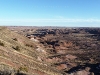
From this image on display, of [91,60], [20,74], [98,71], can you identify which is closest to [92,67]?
[98,71]

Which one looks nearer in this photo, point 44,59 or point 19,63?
point 19,63

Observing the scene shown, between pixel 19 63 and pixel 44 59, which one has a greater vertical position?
pixel 19 63

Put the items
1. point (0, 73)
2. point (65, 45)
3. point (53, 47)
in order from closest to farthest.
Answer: point (0, 73) < point (53, 47) < point (65, 45)

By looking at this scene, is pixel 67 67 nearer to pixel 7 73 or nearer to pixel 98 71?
pixel 98 71

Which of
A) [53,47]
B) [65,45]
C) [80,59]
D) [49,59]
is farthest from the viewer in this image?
[65,45]

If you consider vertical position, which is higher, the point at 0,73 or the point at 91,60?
the point at 0,73

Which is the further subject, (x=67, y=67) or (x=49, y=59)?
(x=49, y=59)

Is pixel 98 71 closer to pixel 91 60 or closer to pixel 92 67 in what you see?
pixel 92 67

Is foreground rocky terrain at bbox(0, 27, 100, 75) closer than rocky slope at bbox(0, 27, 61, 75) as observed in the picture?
No

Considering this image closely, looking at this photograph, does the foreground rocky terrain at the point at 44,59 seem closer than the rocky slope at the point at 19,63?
No

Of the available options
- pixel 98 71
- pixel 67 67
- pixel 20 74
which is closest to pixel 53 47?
pixel 67 67
